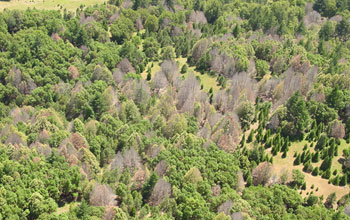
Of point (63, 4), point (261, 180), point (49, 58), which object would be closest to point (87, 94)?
point (49, 58)

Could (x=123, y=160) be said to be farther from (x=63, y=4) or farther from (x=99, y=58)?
(x=63, y=4)

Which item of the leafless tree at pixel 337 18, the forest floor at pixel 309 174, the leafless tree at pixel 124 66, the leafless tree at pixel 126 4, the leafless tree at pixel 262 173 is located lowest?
the forest floor at pixel 309 174

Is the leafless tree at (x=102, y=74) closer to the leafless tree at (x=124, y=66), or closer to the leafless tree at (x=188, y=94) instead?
the leafless tree at (x=124, y=66)

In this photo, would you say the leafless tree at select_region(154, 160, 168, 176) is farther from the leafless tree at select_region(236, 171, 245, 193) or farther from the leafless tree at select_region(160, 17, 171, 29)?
the leafless tree at select_region(160, 17, 171, 29)

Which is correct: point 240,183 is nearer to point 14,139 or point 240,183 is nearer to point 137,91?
point 137,91

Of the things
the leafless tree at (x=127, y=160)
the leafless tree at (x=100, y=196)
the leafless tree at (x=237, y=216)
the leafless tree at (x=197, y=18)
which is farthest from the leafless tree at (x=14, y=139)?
the leafless tree at (x=197, y=18)


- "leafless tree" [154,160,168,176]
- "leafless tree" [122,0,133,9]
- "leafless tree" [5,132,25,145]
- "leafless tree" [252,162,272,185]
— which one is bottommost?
"leafless tree" [252,162,272,185]

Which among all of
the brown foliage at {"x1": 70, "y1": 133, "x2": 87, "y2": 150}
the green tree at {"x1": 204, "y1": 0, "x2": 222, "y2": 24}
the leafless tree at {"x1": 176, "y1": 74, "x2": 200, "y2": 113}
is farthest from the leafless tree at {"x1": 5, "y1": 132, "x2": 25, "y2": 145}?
the green tree at {"x1": 204, "y1": 0, "x2": 222, "y2": 24}
